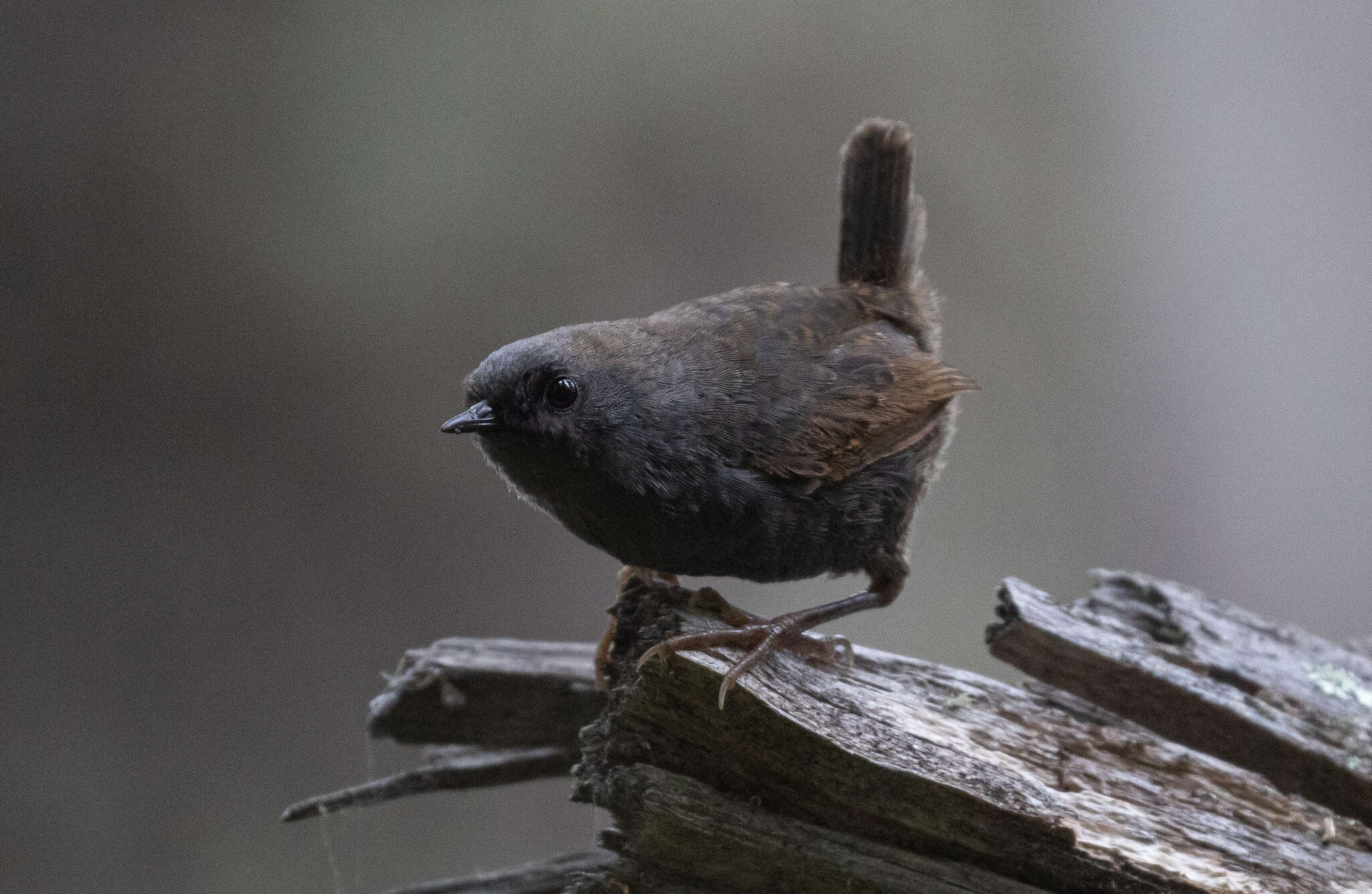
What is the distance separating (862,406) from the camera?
2943 millimetres

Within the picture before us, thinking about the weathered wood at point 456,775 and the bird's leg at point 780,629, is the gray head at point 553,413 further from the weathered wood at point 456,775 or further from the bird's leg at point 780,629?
the weathered wood at point 456,775

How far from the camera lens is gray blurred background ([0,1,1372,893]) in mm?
3303

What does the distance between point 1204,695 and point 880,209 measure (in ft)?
6.38

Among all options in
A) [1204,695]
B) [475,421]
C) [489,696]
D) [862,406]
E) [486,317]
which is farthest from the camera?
[486,317]

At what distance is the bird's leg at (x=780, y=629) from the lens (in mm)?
2303

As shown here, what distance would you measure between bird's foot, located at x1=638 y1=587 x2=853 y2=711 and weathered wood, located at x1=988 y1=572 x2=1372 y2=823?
622 millimetres

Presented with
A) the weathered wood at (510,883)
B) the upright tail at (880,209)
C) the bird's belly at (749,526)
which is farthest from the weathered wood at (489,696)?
Result: the upright tail at (880,209)

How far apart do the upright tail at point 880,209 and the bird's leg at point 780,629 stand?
1.11 metres

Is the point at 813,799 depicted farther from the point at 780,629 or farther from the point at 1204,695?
the point at 1204,695

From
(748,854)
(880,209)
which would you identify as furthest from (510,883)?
(880,209)

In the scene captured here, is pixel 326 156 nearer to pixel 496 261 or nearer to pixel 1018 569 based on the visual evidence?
pixel 496 261

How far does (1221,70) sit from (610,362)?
18.0ft

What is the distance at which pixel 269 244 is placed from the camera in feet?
12.2

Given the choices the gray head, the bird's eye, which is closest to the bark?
the gray head
